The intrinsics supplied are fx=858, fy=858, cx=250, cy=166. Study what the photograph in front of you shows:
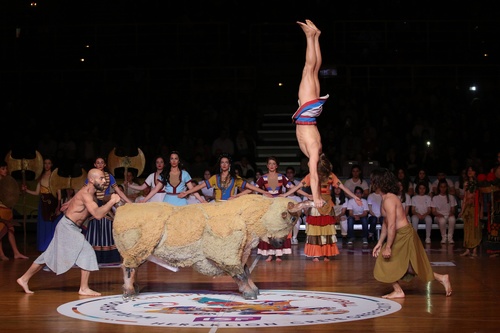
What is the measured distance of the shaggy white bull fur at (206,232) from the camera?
7715mm

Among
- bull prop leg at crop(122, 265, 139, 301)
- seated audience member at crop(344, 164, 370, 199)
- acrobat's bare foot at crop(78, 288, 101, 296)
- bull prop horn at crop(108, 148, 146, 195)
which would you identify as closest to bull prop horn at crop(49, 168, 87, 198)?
bull prop horn at crop(108, 148, 146, 195)

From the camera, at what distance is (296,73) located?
18.2 meters

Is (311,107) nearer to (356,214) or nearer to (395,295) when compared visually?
(395,295)

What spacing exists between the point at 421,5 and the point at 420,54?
109 cm

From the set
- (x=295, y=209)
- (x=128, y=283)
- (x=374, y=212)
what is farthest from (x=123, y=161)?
(x=295, y=209)

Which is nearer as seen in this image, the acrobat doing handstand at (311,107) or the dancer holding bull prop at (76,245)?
the dancer holding bull prop at (76,245)

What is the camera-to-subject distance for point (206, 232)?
7.78m

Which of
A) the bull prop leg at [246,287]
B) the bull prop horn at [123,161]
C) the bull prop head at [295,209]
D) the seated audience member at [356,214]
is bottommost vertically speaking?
the bull prop leg at [246,287]

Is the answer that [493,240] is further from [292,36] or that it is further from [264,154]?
[292,36]

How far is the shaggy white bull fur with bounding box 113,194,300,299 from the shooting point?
7.71 meters

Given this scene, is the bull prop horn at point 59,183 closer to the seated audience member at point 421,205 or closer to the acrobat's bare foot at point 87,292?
the acrobat's bare foot at point 87,292

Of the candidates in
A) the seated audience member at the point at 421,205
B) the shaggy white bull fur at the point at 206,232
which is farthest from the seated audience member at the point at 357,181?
the shaggy white bull fur at the point at 206,232

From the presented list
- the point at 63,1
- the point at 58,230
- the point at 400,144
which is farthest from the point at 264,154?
the point at 58,230

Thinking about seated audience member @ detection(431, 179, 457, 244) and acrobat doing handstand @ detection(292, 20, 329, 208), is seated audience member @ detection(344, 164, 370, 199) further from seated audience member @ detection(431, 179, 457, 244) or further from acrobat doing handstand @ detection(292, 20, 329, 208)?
acrobat doing handstand @ detection(292, 20, 329, 208)
